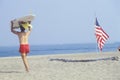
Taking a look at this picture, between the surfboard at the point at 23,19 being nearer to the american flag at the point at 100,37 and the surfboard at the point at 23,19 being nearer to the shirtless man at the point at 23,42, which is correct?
the shirtless man at the point at 23,42

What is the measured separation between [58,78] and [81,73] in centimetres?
128

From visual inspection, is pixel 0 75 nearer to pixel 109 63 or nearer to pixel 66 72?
pixel 66 72

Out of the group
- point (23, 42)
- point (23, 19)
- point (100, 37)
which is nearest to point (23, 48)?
A: point (23, 42)

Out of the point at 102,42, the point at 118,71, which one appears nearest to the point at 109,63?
the point at 118,71

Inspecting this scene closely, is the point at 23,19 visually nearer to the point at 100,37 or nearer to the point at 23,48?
the point at 23,48

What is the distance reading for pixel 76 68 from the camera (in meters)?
14.6

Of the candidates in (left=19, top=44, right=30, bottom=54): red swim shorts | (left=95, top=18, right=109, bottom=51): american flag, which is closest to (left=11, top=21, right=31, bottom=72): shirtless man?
(left=19, top=44, right=30, bottom=54): red swim shorts

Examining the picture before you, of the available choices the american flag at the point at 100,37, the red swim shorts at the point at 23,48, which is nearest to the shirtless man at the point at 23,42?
the red swim shorts at the point at 23,48

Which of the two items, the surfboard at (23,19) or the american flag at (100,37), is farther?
the american flag at (100,37)

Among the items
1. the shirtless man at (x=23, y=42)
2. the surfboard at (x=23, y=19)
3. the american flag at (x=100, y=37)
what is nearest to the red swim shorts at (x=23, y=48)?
the shirtless man at (x=23, y=42)

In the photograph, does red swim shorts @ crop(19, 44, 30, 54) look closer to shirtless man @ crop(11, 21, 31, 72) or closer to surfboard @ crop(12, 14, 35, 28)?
shirtless man @ crop(11, 21, 31, 72)

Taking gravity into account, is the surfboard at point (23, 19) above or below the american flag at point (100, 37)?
above

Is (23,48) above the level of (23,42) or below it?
below

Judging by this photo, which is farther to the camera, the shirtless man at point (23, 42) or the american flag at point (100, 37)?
the american flag at point (100, 37)
